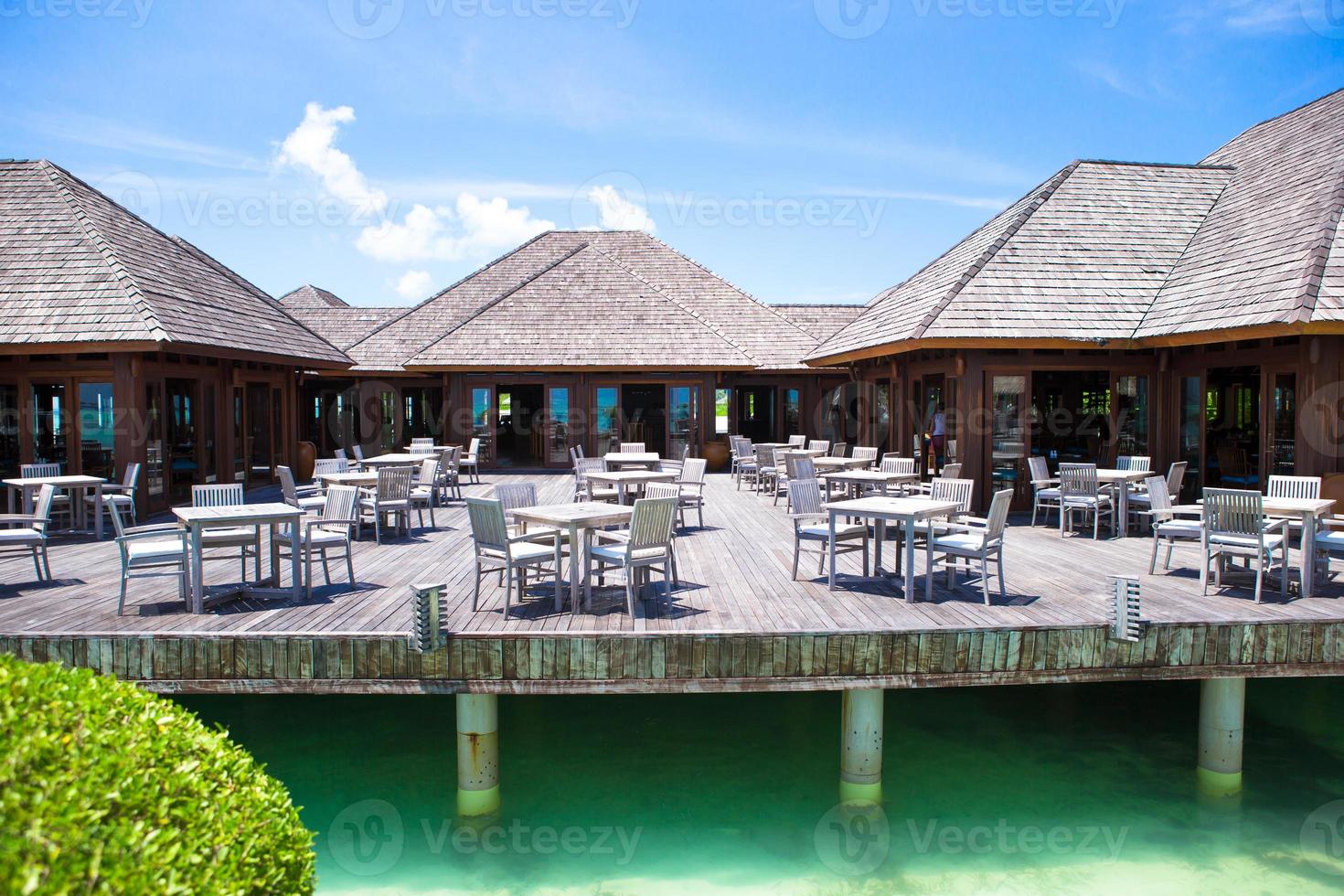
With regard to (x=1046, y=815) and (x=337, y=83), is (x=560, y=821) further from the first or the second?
(x=337, y=83)

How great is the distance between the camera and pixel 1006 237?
1380 cm

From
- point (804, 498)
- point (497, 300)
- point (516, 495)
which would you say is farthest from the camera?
point (497, 300)

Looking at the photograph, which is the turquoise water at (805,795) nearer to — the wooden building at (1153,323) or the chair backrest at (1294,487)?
the chair backrest at (1294,487)

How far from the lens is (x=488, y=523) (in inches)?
259

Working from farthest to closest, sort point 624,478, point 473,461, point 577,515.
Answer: point 473,461, point 624,478, point 577,515

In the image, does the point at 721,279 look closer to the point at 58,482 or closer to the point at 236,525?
the point at 58,482

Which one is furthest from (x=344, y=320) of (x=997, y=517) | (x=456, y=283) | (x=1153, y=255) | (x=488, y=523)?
(x=997, y=517)

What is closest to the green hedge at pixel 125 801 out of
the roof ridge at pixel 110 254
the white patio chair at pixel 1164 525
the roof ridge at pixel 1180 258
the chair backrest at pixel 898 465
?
the white patio chair at pixel 1164 525

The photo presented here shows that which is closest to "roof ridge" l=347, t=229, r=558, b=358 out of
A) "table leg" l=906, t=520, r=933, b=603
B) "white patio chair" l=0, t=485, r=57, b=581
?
"white patio chair" l=0, t=485, r=57, b=581

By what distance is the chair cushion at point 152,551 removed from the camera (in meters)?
6.55

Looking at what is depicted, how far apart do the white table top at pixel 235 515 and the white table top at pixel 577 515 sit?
1.81 metres

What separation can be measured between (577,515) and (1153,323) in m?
9.47

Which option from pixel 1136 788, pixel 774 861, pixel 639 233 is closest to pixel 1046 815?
pixel 1136 788

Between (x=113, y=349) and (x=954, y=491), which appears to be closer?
(x=954, y=491)
